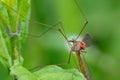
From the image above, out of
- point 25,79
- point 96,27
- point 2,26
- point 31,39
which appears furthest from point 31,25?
point 25,79

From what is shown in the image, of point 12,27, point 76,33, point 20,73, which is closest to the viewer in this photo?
point 20,73

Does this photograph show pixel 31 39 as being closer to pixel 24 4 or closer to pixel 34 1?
pixel 34 1

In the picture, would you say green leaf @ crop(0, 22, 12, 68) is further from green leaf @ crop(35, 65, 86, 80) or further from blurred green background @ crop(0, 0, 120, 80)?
blurred green background @ crop(0, 0, 120, 80)

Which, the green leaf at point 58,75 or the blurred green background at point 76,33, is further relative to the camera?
the blurred green background at point 76,33

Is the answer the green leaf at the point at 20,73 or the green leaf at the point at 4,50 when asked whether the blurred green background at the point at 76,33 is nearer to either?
the green leaf at the point at 4,50

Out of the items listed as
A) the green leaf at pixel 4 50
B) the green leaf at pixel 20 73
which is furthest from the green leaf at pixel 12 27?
the green leaf at pixel 20 73

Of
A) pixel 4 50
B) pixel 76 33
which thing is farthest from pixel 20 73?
pixel 76 33

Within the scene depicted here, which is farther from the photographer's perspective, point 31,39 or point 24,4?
point 31,39

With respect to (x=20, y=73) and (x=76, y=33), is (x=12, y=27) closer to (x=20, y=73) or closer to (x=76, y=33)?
(x=20, y=73)
